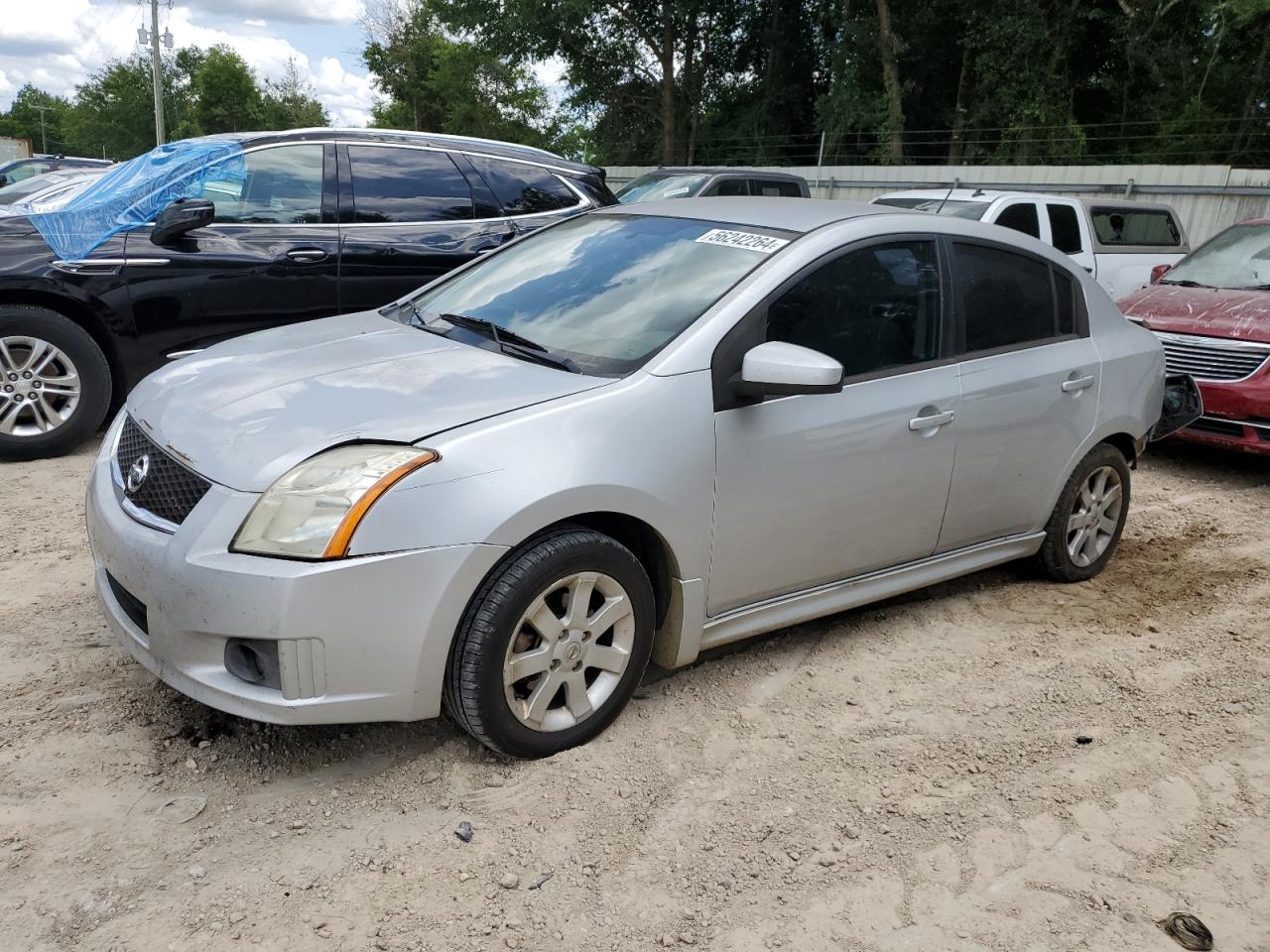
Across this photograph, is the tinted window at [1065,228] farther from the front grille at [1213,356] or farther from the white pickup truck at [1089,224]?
the front grille at [1213,356]

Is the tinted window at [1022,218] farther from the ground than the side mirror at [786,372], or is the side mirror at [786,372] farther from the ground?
the tinted window at [1022,218]

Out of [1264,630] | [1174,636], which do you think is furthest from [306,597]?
[1264,630]

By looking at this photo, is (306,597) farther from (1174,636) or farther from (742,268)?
(1174,636)

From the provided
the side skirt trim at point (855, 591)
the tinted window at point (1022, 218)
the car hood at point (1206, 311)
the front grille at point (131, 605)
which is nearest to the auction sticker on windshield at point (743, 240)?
the side skirt trim at point (855, 591)

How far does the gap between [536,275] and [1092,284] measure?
2510 mm

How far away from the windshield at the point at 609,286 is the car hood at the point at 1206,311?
463 cm

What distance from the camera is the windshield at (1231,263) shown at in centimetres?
759

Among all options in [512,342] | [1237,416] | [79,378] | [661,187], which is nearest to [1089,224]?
[661,187]

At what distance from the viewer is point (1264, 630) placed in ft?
14.6

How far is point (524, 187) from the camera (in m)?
6.97

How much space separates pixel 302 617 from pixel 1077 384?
326cm

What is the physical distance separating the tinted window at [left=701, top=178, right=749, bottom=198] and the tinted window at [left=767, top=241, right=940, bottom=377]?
8.37 metres

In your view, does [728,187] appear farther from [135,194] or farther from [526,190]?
[135,194]

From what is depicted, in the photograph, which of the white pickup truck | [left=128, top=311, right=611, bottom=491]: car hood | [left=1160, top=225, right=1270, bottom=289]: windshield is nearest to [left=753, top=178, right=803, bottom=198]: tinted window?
the white pickup truck
